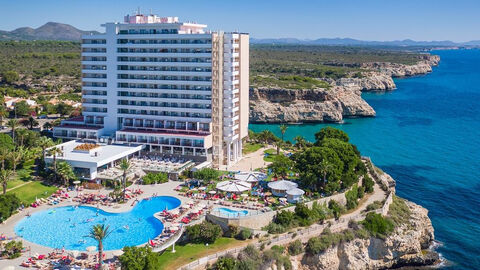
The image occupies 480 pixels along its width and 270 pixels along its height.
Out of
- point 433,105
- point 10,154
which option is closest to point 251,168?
point 10,154

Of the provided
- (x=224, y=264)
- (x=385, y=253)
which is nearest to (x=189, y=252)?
(x=224, y=264)

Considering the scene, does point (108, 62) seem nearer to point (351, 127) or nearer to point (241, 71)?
point (241, 71)

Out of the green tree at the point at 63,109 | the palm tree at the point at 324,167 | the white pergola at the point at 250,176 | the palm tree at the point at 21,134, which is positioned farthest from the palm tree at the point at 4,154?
the palm tree at the point at 324,167

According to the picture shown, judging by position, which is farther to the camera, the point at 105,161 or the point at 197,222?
the point at 105,161

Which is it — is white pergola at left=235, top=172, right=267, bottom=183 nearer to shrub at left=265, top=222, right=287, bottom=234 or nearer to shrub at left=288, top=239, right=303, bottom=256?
shrub at left=265, top=222, right=287, bottom=234

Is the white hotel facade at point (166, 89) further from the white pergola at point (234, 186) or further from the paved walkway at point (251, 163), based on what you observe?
the white pergola at point (234, 186)

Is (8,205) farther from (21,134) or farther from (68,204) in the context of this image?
(21,134)
